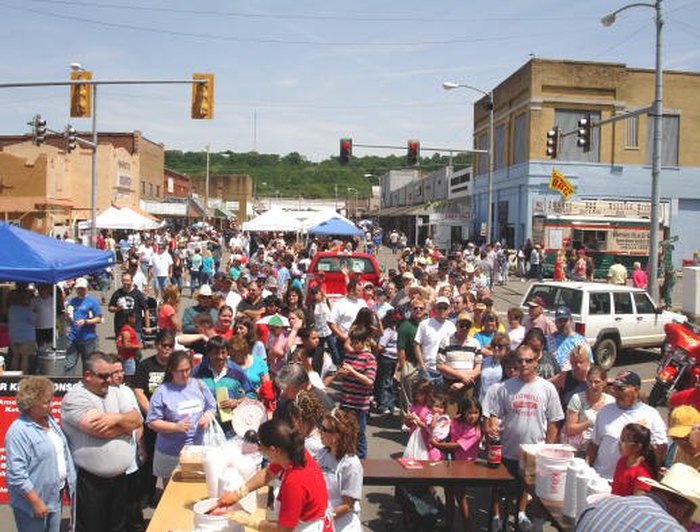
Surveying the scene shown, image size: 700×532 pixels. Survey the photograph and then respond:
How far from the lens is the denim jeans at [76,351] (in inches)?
400

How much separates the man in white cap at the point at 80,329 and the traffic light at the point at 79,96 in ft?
26.4

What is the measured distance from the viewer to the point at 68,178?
44.7 meters

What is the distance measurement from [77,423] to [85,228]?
114 ft

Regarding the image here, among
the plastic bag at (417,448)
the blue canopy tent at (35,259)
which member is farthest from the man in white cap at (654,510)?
the blue canopy tent at (35,259)

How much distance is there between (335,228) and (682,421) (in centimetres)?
2139

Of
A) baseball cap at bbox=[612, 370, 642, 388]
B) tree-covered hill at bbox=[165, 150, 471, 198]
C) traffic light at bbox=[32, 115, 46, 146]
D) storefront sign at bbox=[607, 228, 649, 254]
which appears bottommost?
baseball cap at bbox=[612, 370, 642, 388]

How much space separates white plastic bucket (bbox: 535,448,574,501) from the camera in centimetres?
521

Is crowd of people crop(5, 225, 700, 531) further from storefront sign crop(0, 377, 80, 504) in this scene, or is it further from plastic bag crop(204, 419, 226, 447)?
storefront sign crop(0, 377, 80, 504)

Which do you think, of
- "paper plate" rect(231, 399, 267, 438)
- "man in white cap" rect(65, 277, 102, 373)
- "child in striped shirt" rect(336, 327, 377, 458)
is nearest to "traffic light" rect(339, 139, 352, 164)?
"man in white cap" rect(65, 277, 102, 373)

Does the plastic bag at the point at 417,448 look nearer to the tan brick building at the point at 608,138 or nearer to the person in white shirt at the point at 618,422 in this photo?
the person in white shirt at the point at 618,422

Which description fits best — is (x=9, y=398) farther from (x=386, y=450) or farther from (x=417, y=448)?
(x=386, y=450)

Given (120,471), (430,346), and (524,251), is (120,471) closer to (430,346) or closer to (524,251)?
(430,346)

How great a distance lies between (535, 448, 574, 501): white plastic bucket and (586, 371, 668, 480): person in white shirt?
1.29 feet

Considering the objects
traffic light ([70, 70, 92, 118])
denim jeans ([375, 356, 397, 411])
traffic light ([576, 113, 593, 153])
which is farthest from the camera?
traffic light ([576, 113, 593, 153])
